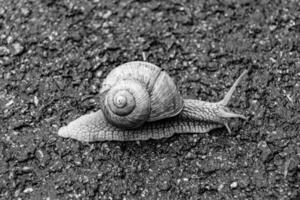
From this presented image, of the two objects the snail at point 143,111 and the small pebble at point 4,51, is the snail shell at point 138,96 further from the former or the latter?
the small pebble at point 4,51

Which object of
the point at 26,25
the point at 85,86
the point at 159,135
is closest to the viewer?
the point at 159,135

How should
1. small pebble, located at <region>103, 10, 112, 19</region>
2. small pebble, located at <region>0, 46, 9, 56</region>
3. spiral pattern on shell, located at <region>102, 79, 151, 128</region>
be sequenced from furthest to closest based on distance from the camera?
small pebble, located at <region>103, 10, 112, 19</region>, small pebble, located at <region>0, 46, 9, 56</region>, spiral pattern on shell, located at <region>102, 79, 151, 128</region>

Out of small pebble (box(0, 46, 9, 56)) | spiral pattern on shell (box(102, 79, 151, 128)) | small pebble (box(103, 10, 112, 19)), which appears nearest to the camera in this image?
spiral pattern on shell (box(102, 79, 151, 128))

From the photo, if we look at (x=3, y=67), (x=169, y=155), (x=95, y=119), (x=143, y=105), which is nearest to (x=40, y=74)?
(x=3, y=67)

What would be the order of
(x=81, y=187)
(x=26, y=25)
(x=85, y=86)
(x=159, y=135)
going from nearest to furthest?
1. (x=81, y=187)
2. (x=159, y=135)
3. (x=85, y=86)
4. (x=26, y=25)

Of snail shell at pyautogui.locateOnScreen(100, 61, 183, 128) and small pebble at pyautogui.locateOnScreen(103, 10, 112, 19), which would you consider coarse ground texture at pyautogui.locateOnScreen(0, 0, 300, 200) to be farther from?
snail shell at pyautogui.locateOnScreen(100, 61, 183, 128)

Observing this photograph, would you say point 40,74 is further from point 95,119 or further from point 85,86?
point 95,119

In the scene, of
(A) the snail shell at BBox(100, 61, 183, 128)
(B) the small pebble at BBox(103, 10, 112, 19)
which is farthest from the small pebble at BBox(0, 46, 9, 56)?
(A) the snail shell at BBox(100, 61, 183, 128)

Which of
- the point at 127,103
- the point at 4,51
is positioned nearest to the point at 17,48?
the point at 4,51
